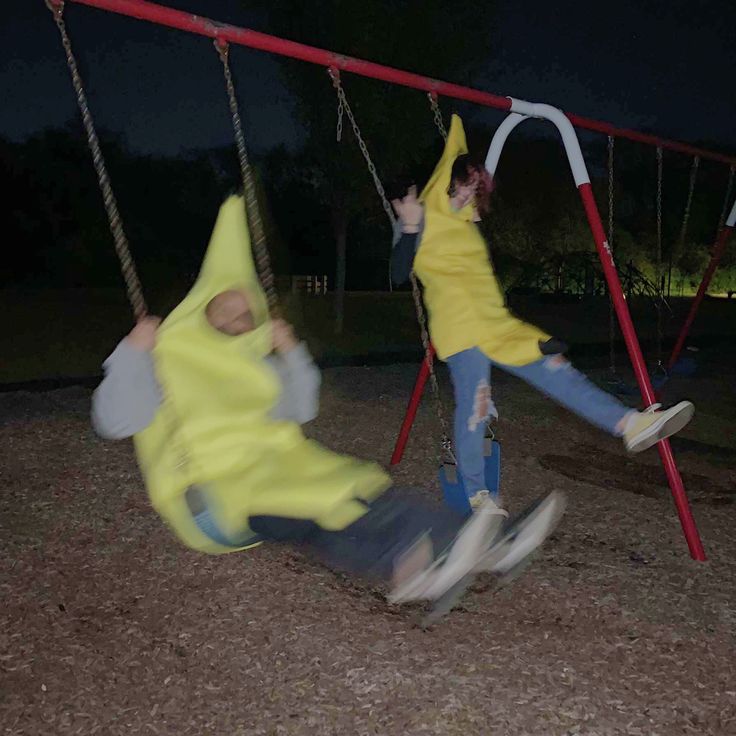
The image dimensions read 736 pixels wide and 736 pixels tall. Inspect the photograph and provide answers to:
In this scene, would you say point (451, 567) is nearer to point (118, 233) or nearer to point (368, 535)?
point (368, 535)

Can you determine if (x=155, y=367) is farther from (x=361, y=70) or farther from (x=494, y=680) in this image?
(x=361, y=70)

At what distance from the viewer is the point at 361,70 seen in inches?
132

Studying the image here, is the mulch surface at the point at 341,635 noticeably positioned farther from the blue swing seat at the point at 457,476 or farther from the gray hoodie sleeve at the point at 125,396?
the gray hoodie sleeve at the point at 125,396

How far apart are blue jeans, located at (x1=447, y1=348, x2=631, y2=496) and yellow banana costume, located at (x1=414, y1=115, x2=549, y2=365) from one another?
56 mm

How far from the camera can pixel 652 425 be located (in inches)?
114

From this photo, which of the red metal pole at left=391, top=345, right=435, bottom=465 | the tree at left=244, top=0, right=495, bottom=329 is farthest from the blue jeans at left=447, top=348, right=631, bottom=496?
the tree at left=244, top=0, right=495, bottom=329

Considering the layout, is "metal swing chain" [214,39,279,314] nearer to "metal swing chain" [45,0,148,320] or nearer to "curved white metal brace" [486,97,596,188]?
"metal swing chain" [45,0,148,320]

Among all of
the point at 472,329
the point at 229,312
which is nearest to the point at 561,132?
the point at 472,329

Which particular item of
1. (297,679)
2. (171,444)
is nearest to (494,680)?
(297,679)

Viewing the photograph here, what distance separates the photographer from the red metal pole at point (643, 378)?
325cm

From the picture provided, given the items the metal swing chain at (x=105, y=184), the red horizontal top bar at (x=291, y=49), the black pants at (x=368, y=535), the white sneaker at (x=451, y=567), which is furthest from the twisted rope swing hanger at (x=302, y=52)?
the white sneaker at (x=451, y=567)

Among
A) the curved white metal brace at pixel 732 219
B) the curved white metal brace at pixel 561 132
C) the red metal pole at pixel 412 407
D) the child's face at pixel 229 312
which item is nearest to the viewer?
the child's face at pixel 229 312

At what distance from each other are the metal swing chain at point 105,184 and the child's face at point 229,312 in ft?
0.60

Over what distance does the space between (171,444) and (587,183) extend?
2.38m
